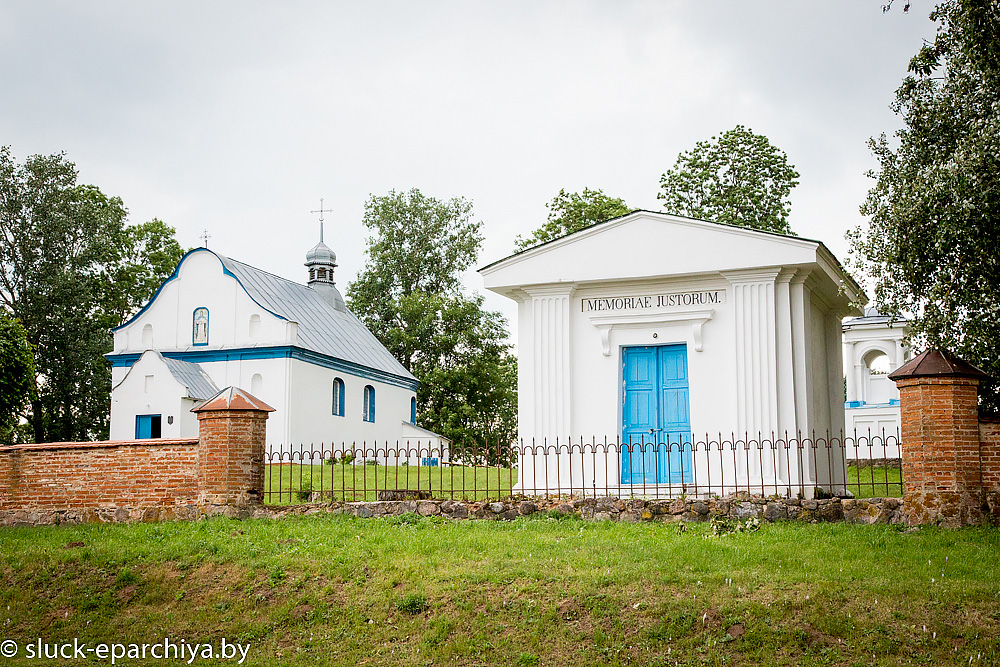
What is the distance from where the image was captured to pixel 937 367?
11281 millimetres

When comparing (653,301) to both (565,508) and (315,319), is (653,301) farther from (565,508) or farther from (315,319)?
(315,319)

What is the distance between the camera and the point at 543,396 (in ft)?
50.2

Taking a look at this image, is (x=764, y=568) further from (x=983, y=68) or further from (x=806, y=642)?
(x=983, y=68)

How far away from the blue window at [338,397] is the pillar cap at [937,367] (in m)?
23.8

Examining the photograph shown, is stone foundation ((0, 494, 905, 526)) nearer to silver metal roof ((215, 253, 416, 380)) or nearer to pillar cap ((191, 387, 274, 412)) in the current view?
pillar cap ((191, 387, 274, 412))

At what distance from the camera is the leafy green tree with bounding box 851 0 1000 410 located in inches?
430

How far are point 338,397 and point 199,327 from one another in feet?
17.3

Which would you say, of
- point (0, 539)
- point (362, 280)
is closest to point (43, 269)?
point (362, 280)

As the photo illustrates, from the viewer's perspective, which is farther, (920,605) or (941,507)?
(941,507)

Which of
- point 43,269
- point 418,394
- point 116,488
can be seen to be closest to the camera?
point 116,488

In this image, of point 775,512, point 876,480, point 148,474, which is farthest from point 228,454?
point 876,480

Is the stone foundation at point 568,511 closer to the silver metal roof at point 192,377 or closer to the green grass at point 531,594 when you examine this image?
the green grass at point 531,594

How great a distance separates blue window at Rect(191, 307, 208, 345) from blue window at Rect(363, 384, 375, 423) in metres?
6.69

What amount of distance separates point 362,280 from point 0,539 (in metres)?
35.0
